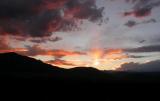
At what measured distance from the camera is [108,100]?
Result: 178 ft

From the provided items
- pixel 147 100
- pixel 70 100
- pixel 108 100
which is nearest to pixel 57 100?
pixel 70 100

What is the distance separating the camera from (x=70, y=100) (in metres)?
54.6

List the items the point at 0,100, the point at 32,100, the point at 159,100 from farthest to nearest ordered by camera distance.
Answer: the point at 159,100
the point at 32,100
the point at 0,100

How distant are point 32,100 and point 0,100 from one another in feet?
21.2

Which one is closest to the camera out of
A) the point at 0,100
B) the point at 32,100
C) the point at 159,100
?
the point at 0,100

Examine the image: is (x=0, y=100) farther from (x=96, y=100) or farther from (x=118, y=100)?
(x=118, y=100)

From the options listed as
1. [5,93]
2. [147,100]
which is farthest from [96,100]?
[5,93]

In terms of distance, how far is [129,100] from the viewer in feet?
190

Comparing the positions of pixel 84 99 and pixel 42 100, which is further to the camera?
pixel 84 99

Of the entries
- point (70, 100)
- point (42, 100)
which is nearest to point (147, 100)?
point (70, 100)

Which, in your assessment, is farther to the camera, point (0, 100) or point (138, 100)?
point (138, 100)

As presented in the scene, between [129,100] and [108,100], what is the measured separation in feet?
21.3

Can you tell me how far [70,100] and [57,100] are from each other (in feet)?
9.37

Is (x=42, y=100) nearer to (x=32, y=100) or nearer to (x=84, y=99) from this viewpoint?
(x=32, y=100)
